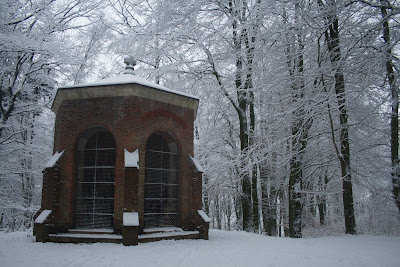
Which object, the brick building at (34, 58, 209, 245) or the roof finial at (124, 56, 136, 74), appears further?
the roof finial at (124, 56, 136, 74)

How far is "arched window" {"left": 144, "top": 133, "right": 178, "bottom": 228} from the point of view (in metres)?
10.9

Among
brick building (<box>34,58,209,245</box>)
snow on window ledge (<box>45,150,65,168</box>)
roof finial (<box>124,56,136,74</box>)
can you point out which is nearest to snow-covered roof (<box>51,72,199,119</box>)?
brick building (<box>34,58,209,245</box>)

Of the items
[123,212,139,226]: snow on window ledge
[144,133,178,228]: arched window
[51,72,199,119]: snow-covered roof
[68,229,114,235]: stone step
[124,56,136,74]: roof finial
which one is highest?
[124,56,136,74]: roof finial

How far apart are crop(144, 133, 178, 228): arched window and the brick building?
0.04 meters

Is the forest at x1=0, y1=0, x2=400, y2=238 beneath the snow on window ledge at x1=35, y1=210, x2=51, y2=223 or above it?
above

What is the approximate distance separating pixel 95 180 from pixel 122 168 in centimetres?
148

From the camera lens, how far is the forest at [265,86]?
9242 mm

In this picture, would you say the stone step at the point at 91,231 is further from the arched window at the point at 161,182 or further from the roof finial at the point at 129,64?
the roof finial at the point at 129,64

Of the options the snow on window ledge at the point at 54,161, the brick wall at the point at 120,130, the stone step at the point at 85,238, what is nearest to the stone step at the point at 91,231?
the stone step at the point at 85,238

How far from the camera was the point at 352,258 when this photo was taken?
266 inches

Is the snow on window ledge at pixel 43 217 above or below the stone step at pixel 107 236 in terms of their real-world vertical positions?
above

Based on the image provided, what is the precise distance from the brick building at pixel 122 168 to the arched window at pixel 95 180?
0.11 feet

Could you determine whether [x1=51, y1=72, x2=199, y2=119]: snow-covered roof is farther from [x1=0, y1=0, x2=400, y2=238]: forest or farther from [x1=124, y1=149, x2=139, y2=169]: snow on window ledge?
[x1=0, y1=0, x2=400, y2=238]: forest

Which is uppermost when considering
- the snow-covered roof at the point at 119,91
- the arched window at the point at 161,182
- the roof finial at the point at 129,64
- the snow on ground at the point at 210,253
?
the roof finial at the point at 129,64
